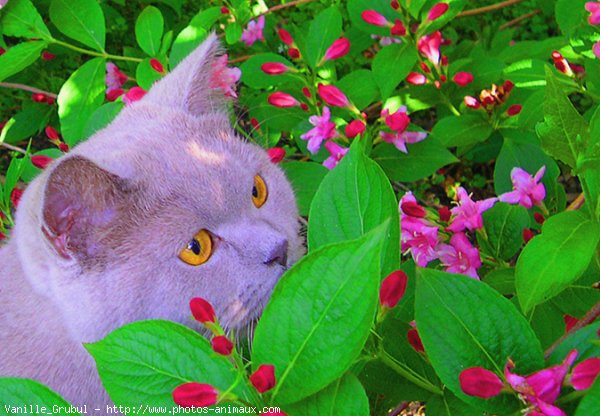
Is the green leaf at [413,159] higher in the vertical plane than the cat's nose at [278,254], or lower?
lower

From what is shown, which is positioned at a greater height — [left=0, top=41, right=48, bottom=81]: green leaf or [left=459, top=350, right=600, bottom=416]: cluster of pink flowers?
[left=459, top=350, right=600, bottom=416]: cluster of pink flowers

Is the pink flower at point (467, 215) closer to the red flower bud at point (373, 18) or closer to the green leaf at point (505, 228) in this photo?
the green leaf at point (505, 228)

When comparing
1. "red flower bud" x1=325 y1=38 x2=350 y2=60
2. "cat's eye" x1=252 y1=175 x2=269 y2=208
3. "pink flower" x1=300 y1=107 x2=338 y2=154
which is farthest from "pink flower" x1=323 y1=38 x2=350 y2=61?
"cat's eye" x1=252 y1=175 x2=269 y2=208

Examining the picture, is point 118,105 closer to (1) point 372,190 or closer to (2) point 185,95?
(2) point 185,95

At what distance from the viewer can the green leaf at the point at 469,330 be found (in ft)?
2.80

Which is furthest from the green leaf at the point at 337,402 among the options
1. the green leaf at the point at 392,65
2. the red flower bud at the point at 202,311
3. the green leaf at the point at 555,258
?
the green leaf at the point at 392,65

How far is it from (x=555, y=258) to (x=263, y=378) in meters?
0.41

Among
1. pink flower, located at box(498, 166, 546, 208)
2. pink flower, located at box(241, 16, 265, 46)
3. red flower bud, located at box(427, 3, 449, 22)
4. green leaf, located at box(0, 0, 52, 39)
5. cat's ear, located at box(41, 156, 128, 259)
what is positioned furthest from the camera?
pink flower, located at box(241, 16, 265, 46)

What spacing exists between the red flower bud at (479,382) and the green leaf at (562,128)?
0.90 feet

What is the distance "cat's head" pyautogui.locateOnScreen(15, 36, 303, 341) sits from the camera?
1.09 metres

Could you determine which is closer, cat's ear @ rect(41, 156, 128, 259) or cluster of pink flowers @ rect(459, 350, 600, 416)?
cluster of pink flowers @ rect(459, 350, 600, 416)

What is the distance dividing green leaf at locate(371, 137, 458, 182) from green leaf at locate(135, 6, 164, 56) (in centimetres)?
65

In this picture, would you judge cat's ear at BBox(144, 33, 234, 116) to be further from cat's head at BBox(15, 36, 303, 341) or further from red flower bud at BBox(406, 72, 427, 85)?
red flower bud at BBox(406, 72, 427, 85)

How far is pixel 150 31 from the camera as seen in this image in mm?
1871
